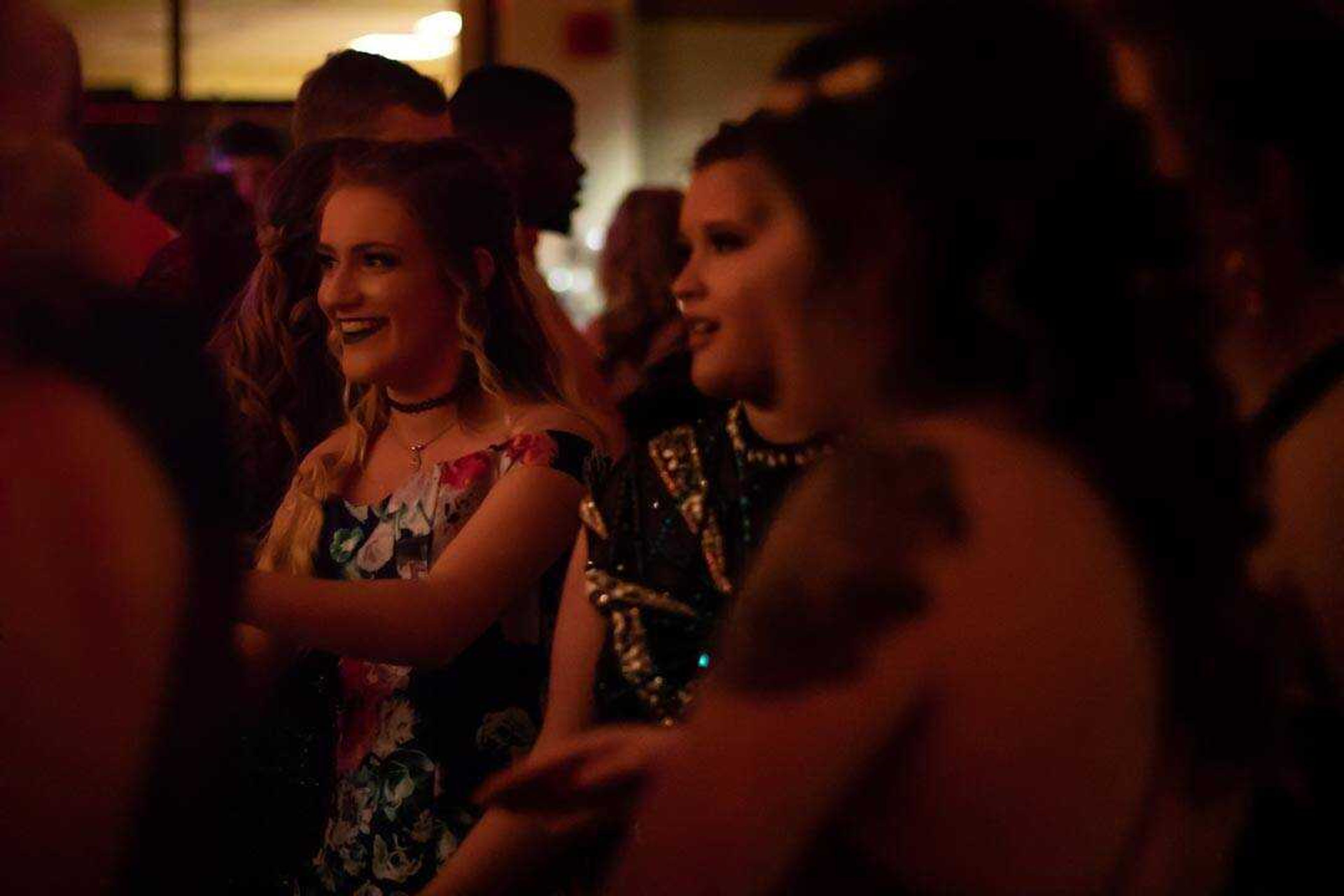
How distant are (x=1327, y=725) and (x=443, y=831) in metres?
1.26

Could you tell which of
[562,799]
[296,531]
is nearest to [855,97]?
[562,799]

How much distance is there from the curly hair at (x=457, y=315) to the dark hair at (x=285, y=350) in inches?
9.3

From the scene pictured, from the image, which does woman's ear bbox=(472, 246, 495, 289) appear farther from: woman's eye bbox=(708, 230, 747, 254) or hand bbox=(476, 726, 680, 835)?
hand bbox=(476, 726, 680, 835)

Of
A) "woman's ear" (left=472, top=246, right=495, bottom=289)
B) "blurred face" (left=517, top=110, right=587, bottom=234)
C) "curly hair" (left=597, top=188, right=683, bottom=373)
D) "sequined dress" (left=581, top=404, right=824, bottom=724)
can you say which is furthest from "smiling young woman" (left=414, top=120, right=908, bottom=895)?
"curly hair" (left=597, top=188, right=683, bottom=373)

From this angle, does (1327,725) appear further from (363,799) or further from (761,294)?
(363,799)

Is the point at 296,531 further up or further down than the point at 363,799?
further up

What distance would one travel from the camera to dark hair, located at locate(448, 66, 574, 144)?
410cm

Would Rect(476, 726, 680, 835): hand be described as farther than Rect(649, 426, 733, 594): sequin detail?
No

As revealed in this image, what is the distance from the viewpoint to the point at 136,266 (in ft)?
10.8

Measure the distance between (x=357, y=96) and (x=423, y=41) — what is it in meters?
3.77

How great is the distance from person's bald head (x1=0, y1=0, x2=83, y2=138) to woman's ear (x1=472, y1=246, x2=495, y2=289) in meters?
1.02

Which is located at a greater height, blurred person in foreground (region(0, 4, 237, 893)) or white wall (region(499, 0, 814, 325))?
white wall (region(499, 0, 814, 325))

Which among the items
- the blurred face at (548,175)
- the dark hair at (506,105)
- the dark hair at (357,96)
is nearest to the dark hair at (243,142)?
the dark hair at (506,105)

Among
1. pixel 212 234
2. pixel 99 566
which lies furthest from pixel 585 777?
pixel 212 234
